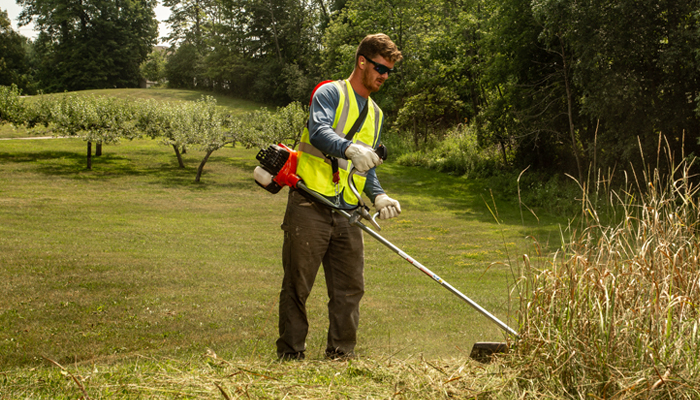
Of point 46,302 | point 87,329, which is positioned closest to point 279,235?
point 46,302

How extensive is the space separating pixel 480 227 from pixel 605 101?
519cm

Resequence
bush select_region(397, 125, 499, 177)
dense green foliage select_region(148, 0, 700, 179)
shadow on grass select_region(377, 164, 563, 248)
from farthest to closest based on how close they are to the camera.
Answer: bush select_region(397, 125, 499, 177)
shadow on grass select_region(377, 164, 563, 248)
dense green foliage select_region(148, 0, 700, 179)

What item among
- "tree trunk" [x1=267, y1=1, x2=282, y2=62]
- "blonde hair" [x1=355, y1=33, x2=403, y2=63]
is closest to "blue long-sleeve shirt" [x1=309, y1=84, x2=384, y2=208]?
"blonde hair" [x1=355, y1=33, x2=403, y2=63]

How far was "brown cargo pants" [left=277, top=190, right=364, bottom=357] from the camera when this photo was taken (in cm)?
409

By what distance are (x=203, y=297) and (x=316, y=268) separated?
373cm

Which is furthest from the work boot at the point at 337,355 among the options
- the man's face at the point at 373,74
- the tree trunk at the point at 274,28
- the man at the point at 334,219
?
the tree trunk at the point at 274,28

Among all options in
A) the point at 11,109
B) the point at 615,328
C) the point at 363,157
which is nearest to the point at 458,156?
the point at 11,109

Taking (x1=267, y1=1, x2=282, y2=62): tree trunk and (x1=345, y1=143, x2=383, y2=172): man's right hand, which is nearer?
(x1=345, y1=143, x2=383, y2=172): man's right hand

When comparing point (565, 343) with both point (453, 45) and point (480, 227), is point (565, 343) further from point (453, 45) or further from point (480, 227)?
point (453, 45)

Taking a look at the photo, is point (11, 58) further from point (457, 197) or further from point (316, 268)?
point (316, 268)

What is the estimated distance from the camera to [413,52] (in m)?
31.3

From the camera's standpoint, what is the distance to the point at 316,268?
4188 mm

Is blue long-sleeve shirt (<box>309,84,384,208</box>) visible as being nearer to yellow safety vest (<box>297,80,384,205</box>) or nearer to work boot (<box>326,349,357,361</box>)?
yellow safety vest (<box>297,80,384,205</box>)

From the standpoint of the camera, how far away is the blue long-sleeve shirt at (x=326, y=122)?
364 centimetres
